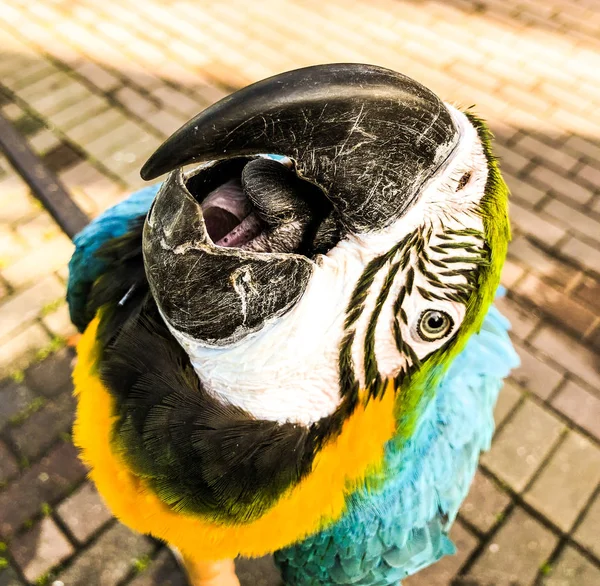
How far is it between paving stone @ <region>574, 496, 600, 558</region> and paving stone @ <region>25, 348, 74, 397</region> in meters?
2.29

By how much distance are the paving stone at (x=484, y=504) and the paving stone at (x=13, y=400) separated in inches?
76.8

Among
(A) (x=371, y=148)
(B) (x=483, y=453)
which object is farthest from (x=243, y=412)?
(B) (x=483, y=453)

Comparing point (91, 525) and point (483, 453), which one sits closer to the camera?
point (91, 525)

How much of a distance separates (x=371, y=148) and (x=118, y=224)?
3.33 feet

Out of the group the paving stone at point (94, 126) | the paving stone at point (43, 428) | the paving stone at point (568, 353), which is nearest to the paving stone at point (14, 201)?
the paving stone at point (94, 126)

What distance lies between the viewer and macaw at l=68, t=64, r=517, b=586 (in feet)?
2.43

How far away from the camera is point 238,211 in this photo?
0.86 metres

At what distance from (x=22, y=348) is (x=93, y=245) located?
118 centimetres

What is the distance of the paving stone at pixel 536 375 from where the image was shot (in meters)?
2.41

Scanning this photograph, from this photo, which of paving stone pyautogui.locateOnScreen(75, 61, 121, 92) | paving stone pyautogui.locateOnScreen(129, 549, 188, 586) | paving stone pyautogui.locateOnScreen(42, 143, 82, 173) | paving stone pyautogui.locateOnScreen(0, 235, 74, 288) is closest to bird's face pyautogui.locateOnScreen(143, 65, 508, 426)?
paving stone pyautogui.locateOnScreen(129, 549, 188, 586)

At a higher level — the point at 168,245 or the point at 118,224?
the point at 168,245

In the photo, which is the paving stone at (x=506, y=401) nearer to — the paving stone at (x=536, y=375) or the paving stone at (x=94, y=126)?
the paving stone at (x=536, y=375)

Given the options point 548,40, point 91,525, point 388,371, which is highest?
point 548,40

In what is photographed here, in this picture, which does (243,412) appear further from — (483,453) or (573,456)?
(573,456)
